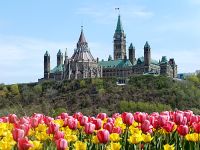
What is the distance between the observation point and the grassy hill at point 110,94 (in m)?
68.9

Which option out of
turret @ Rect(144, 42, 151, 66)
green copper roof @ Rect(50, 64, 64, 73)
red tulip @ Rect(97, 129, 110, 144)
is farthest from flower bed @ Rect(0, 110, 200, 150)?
green copper roof @ Rect(50, 64, 64, 73)

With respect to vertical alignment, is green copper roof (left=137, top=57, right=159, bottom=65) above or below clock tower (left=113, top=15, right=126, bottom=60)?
below

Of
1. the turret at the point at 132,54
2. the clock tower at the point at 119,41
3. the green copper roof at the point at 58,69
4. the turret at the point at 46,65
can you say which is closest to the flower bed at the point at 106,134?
the turret at the point at 132,54

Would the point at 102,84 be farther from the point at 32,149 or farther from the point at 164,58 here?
the point at 32,149

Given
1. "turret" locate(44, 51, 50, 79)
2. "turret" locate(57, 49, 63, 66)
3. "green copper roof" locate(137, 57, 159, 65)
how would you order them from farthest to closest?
"turret" locate(57, 49, 63, 66), "turret" locate(44, 51, 50, 79), "green copper roof" locate(137, 57, 159, 65)

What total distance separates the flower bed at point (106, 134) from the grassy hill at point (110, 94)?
54356mm

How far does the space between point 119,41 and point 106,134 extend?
12392 centimetres

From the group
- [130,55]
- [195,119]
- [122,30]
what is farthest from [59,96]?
[195,119]

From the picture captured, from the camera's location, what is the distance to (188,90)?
260 ft

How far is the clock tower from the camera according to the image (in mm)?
126375

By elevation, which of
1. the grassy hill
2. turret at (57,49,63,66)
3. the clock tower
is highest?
the clock tower

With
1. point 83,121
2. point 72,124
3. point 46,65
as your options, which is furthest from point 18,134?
point 46,65

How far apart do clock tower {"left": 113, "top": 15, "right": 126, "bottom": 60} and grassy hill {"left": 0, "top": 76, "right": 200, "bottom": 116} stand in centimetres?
3058

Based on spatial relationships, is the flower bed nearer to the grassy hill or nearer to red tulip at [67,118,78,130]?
red tulip at [67,118,78,130]
